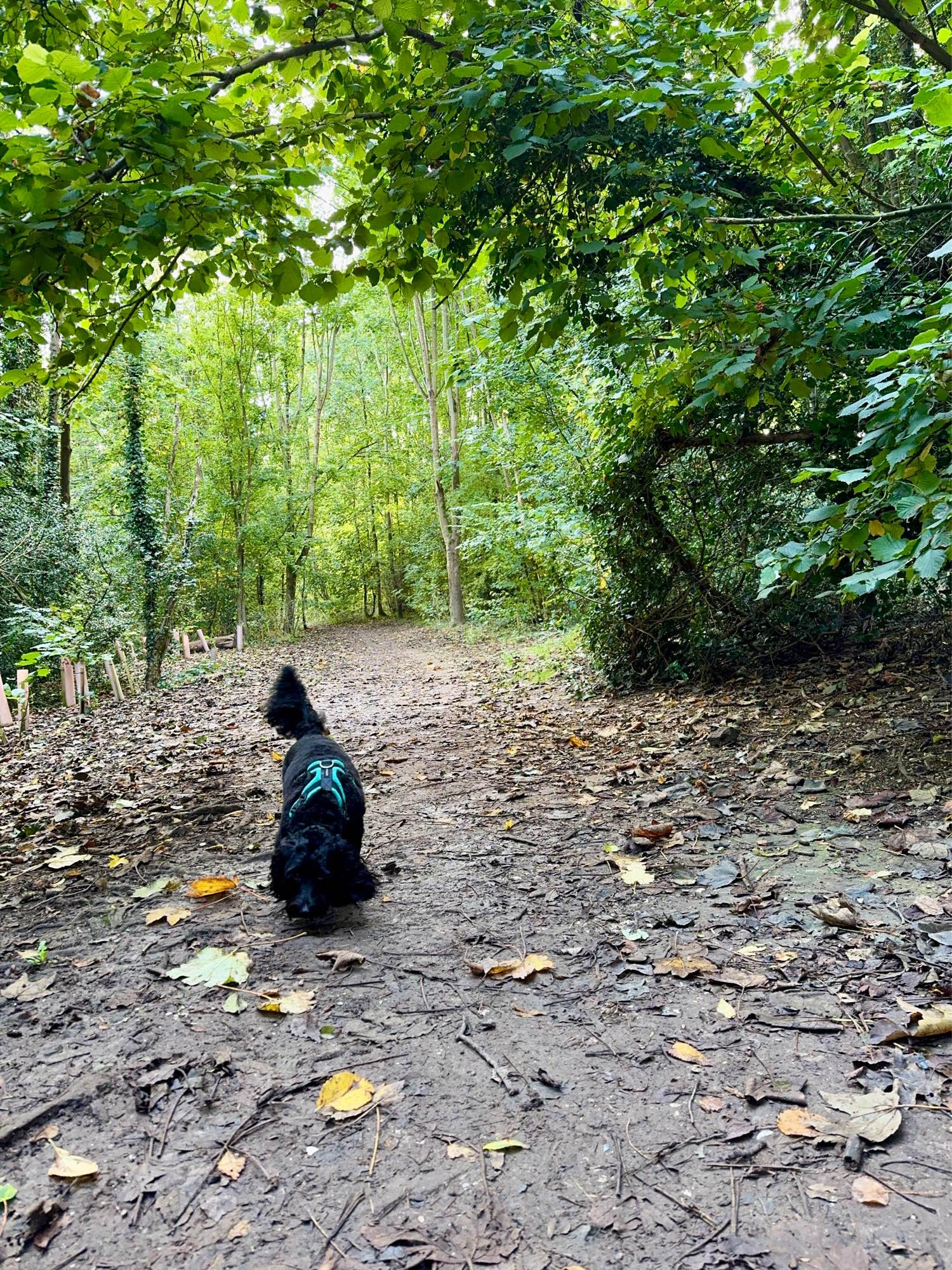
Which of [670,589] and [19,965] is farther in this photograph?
[670,589]

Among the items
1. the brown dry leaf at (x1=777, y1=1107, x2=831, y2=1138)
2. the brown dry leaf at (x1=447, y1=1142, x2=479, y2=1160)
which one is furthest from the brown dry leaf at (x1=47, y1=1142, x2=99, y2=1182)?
the brown dry leaf at (x1=777, y1=1107, x2=831, y2=1138)

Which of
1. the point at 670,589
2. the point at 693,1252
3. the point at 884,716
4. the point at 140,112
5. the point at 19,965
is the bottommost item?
the point at 693,1252

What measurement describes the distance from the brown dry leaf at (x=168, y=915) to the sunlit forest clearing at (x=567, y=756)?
0.19ft

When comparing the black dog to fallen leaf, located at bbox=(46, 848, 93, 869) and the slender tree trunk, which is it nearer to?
fallen leaf, located at bbox=(46, 848, 93, 869)

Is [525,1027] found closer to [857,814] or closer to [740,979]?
[740,979]

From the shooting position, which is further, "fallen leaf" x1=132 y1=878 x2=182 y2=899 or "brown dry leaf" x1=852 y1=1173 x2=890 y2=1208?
"fallen leaf" x1=132 y1=878 x2=182 y2=899

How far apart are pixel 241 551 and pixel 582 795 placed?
1981cm

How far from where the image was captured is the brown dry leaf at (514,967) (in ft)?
8.89

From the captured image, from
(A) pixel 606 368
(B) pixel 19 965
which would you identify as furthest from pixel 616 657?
(B) pixel 19 965

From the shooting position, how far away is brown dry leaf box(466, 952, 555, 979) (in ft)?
8.89

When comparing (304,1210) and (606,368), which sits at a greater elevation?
(606,368)

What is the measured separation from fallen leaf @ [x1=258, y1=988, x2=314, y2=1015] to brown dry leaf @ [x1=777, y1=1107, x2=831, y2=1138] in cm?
161

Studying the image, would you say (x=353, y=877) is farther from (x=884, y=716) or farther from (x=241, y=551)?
(x=241, y=551)

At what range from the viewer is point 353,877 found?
125 inches
